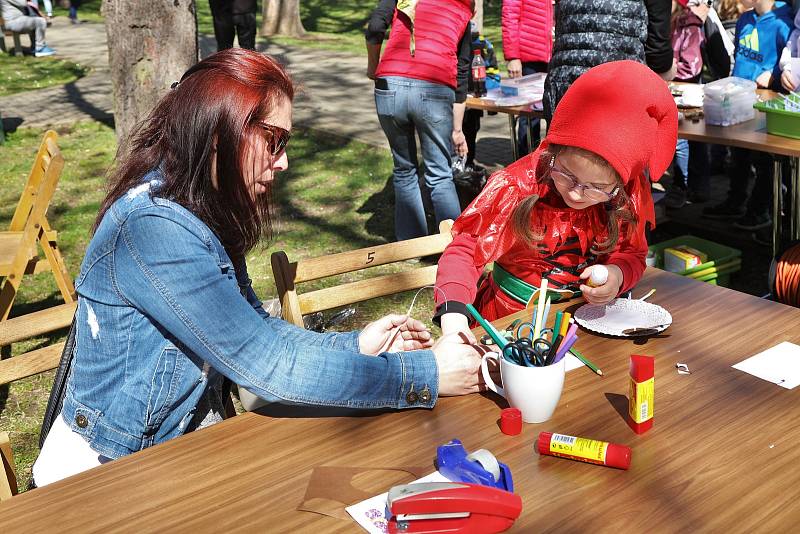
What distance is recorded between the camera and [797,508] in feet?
4.41

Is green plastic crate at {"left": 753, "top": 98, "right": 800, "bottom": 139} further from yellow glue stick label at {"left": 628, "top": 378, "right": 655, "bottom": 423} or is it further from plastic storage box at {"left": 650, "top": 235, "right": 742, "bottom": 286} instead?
yellow glue stick label at {"left": 628, "top": 378, "right": 655, "bottom": 423}

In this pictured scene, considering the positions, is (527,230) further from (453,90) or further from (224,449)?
(453,90)

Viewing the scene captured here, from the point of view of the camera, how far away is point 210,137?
166cm

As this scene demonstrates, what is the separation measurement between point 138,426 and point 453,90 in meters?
3.35

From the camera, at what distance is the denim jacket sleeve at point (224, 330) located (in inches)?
63.2

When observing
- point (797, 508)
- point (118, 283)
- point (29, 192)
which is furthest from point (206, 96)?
point (29, 192)

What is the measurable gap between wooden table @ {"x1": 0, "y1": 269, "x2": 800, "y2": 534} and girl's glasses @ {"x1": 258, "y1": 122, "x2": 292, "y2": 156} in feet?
1.88

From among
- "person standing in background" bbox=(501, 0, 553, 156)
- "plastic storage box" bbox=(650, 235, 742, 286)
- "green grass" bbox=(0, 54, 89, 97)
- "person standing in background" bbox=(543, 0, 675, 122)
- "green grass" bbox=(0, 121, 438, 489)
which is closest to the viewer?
"green grass" bbox=(0, 121, 438, 489)

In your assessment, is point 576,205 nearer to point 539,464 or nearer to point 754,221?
point 539,464

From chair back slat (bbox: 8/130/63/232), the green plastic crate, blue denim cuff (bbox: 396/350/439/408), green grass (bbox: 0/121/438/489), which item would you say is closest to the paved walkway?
green grass (bbox: 0/121/438/489)

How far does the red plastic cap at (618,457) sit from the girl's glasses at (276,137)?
921 millimetres

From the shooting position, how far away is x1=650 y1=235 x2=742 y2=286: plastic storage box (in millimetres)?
4270

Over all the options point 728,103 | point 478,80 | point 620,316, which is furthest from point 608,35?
point 620,316

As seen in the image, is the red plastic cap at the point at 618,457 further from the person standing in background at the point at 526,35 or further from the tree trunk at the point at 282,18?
the tree trunk at the point at 282,18
